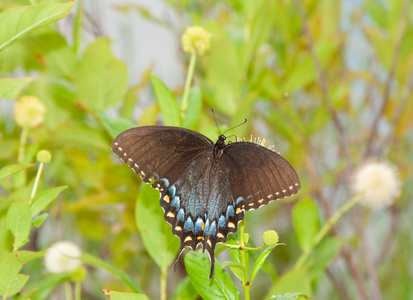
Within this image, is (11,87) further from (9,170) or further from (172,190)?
(172,190)

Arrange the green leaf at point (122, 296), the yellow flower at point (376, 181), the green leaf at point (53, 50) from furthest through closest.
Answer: the yellow flower at point (376, 181)
the green leaf at point (53, 50)
the green leaf at point (122, 296)

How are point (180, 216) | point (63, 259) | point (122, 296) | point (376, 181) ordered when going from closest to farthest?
point (122, 296)
point (180, 216)
point (63, 259)
point (376, 181)

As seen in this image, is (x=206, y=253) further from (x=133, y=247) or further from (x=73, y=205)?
(x=133, y=247)

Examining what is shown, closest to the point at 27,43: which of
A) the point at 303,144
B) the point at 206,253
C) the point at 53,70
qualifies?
the point at 53,70

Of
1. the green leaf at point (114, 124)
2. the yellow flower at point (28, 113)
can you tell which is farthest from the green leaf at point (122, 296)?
the yellow flower at point (28, 113)

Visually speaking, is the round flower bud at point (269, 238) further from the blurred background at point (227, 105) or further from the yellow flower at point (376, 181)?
the yellow flower at point (376, 181)

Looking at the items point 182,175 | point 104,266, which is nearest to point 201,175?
point 182,175

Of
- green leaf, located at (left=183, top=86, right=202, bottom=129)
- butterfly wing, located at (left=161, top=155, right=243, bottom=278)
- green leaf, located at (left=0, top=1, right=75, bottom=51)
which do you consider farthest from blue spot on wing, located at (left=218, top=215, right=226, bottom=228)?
green leaf, located at (left=0, top=1, right=75, bottom=51)
